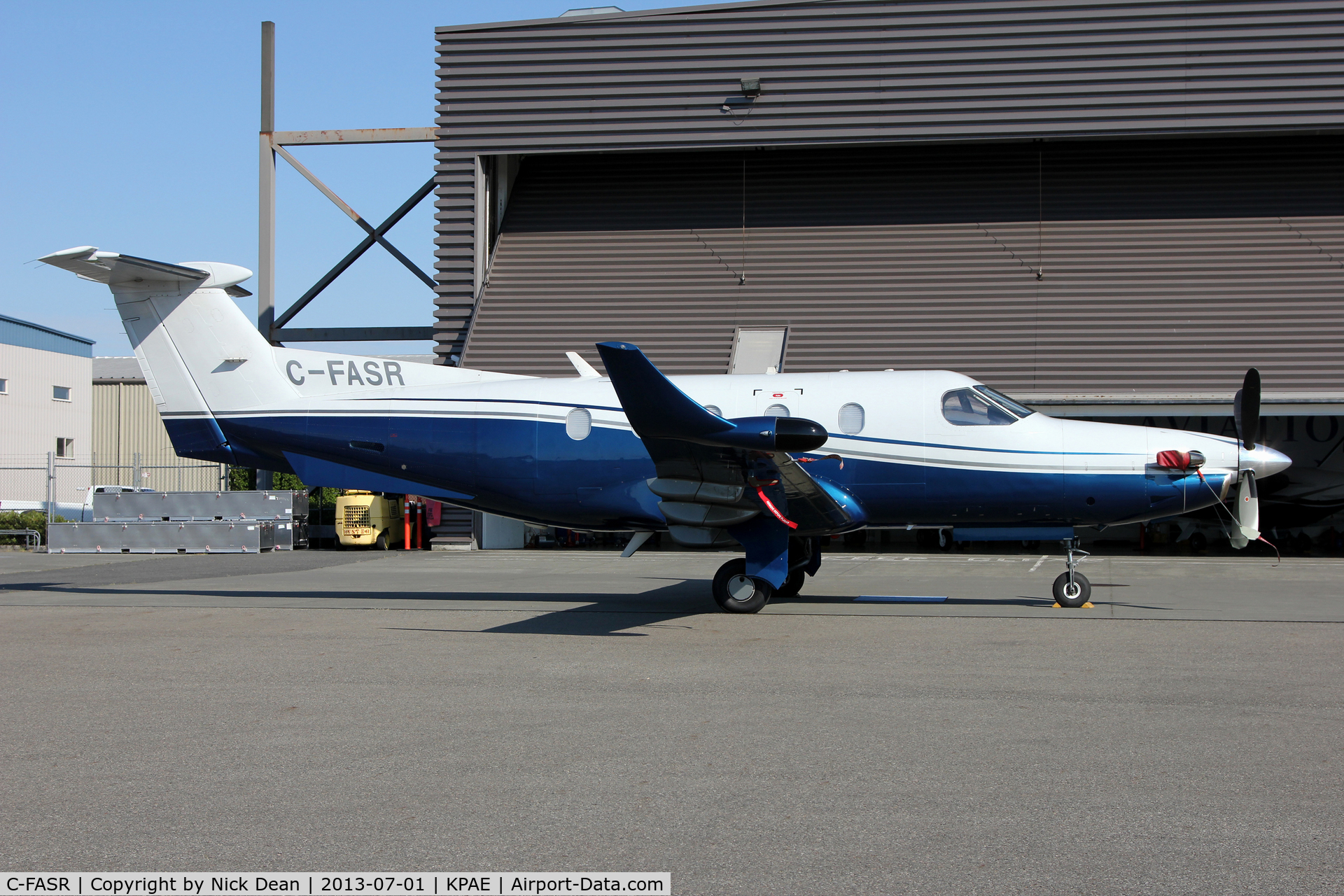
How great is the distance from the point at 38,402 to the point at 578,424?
39436 mm

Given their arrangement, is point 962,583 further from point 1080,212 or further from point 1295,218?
point 1295,218

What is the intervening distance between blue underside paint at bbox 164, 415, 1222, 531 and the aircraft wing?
1.90 ft

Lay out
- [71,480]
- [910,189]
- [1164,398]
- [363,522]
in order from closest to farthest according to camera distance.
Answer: [1164,398], [910,189], [363,522], [71,480]

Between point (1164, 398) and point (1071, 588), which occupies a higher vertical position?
point (1164, 398)

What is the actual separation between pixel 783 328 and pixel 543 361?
5373 mm

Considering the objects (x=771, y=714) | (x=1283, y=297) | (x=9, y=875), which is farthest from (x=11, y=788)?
(x=1283, y=297)

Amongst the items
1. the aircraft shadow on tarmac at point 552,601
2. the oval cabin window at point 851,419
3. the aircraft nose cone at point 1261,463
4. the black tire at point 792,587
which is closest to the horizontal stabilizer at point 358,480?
the aircraft shadow on tarmac at point 552,601

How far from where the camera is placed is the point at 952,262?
2317 cm

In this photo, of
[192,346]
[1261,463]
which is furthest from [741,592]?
[192,346]

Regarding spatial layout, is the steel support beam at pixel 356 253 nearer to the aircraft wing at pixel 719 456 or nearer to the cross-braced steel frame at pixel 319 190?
the cross-braced steel frame at pixel 319 190

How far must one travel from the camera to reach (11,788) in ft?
15.8

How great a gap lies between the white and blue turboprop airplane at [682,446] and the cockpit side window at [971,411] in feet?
0.06

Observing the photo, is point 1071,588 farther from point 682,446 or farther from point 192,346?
point 192,346

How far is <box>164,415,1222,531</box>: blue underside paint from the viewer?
37.8 ft
